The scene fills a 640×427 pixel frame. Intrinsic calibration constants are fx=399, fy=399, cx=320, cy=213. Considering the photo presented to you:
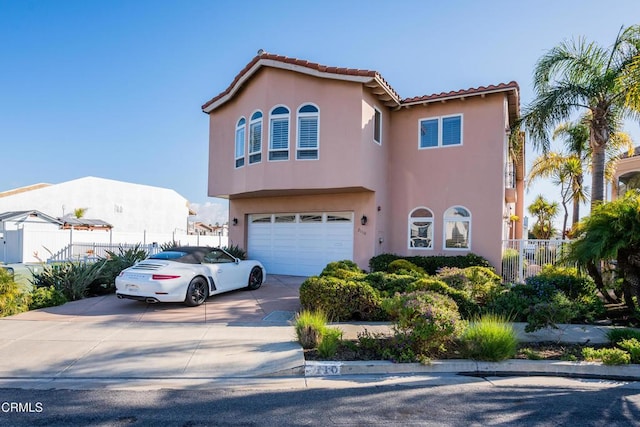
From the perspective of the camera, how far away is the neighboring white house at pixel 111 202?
36594 mm

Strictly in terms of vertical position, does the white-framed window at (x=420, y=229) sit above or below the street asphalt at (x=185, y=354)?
above

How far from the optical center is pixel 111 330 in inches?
289

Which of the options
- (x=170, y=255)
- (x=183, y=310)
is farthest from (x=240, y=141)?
(x=183, y=310)

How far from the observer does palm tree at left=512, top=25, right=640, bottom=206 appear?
35.8 feet

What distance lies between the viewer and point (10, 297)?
8539 millimetres

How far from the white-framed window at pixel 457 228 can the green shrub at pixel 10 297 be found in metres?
11.9

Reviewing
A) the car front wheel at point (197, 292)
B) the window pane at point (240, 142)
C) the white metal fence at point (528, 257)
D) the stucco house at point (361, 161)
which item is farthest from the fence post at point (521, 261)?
the window pane at point (240, 142)

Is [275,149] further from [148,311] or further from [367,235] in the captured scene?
[148,311]

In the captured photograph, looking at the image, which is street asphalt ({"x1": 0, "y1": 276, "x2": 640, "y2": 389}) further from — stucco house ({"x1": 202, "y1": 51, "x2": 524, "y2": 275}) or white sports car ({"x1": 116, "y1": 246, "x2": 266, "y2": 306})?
stucco house ({"x1": 202, "y1": 51, "x2": 524, "y2": 275})

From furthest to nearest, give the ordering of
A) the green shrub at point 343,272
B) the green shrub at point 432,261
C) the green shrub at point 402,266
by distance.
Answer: the green shrub at point 432,261 < the green shrub at point 402,266 < the green shrub at point 343,272

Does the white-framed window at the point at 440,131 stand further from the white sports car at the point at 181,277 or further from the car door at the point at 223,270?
the white sports car at the point at 181,277

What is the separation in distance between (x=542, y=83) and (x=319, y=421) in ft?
39.5

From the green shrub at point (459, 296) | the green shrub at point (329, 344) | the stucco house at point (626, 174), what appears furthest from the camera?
the stucco house at point (626, 174)

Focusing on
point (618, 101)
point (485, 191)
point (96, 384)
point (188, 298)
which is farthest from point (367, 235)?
point (96, 384)
